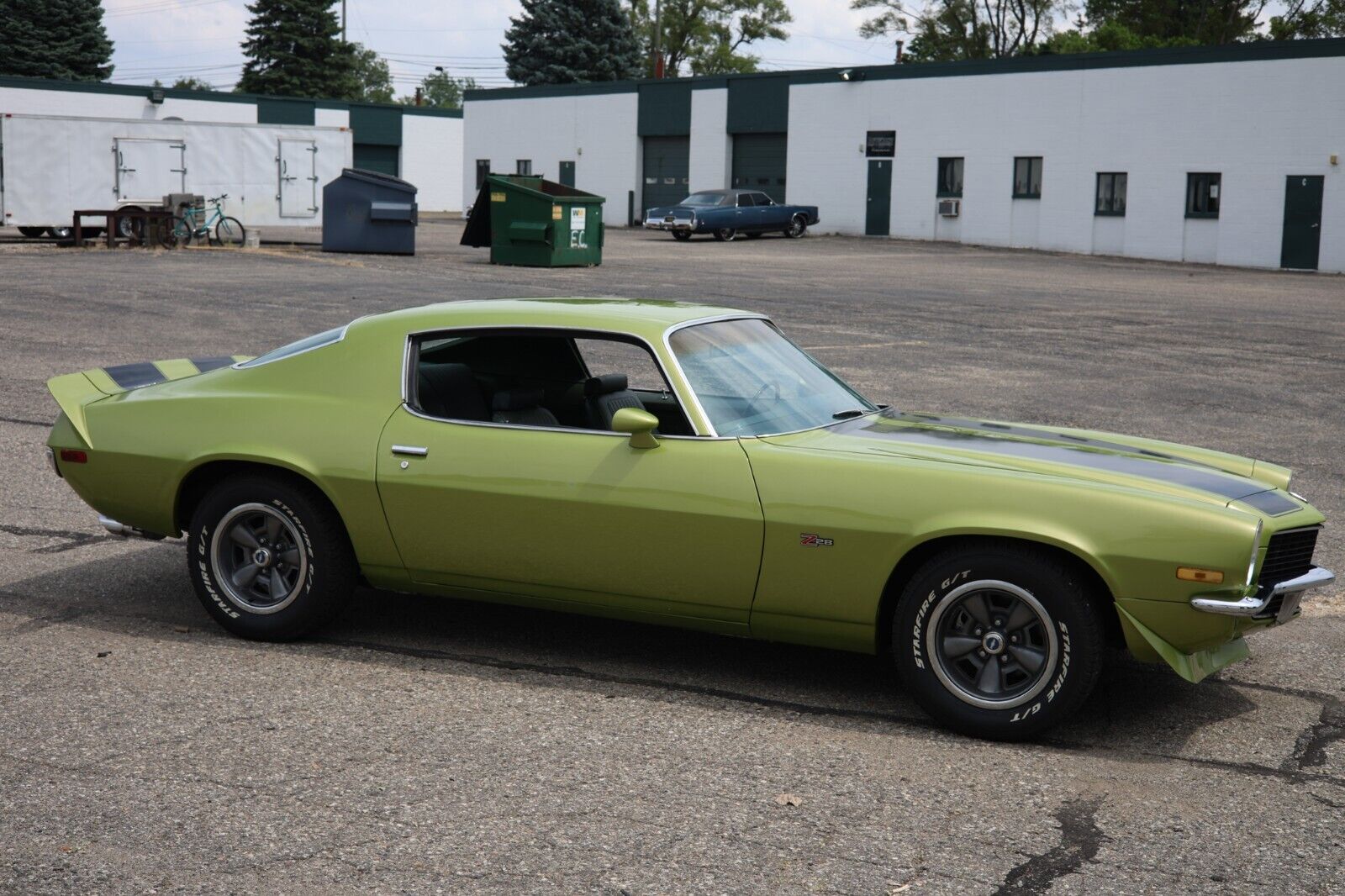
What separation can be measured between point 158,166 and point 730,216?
18.6 meters

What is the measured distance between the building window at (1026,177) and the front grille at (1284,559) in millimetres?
41055

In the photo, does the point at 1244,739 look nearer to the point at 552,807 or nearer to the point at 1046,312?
the point at 552,807

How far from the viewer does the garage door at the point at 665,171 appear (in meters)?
56.0

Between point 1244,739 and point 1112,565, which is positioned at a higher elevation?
point 1112,565

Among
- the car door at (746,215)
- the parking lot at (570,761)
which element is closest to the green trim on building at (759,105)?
the car door at (746,215)

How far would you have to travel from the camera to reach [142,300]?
1997cm

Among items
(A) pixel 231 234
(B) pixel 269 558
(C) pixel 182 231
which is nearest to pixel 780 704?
(B) pixel 269 558

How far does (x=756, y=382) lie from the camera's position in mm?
5523

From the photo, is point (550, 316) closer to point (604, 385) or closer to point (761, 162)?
point (604, 385)

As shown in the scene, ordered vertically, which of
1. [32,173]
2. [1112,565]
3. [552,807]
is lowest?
[552,807]

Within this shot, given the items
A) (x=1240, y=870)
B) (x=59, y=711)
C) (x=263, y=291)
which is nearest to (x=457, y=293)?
(x=263, y=291)

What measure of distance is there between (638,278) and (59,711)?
74.1 feet

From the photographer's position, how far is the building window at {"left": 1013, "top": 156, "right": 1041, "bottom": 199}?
145 ft

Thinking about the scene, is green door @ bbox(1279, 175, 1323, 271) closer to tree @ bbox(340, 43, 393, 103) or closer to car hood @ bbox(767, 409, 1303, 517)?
car hood @ bbox(767, 409, 1303, 517)
